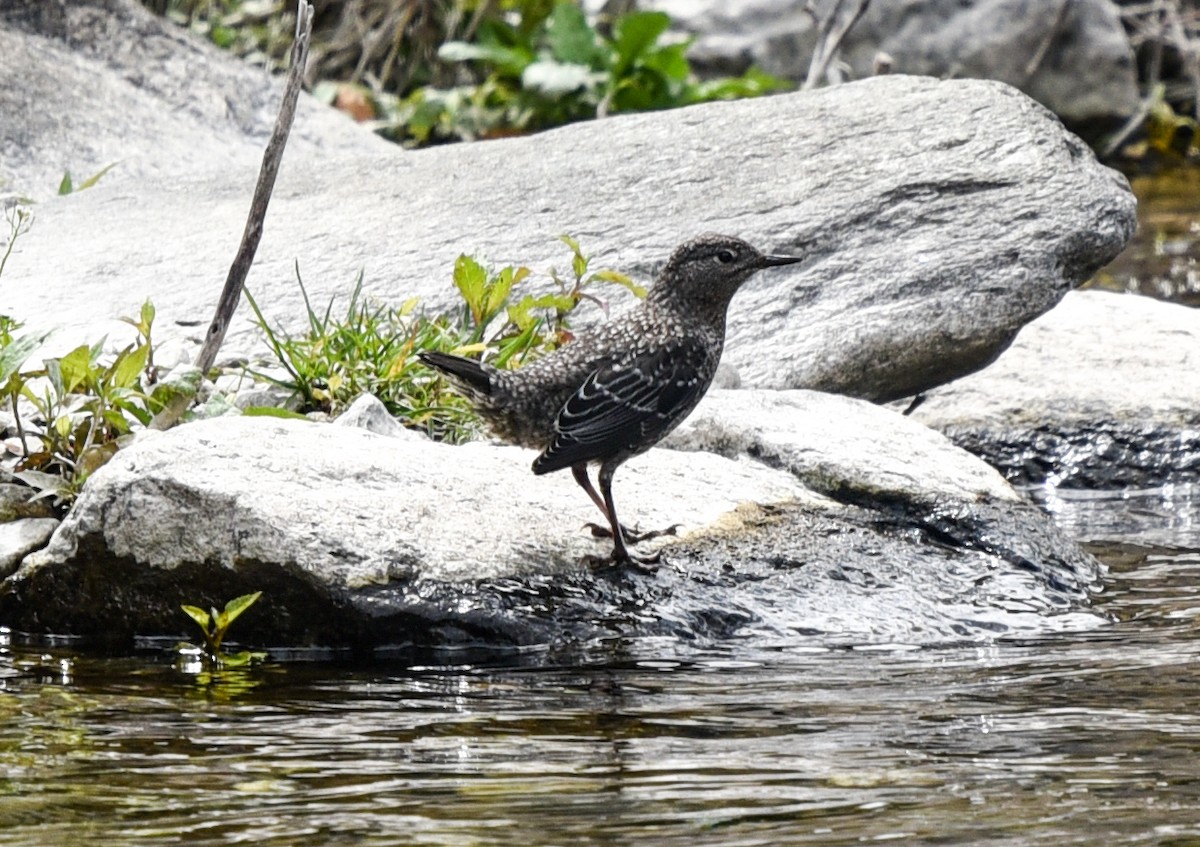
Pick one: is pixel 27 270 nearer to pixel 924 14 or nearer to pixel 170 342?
pixel 170 342

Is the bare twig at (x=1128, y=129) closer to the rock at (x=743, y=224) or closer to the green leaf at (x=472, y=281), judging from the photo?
the rock at (x=743, y=224)

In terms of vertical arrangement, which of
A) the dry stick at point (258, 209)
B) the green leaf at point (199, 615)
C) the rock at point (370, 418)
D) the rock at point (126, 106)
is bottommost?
the green leaf at point (199, 615)

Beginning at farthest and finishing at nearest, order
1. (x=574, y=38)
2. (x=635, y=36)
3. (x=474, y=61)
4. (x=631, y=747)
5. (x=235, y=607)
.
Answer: (x=474, y=61)
(x=574, y=38)
(x=635, y=36)
(x=235, y=607)
(x=631, y=747)

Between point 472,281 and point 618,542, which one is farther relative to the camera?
point 472,281

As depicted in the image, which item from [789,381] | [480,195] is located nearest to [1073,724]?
[789,381]

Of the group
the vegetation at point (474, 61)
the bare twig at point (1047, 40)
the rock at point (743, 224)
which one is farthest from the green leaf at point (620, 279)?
the bare twig at point (1047, 40)

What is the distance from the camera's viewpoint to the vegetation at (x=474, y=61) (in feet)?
43.9

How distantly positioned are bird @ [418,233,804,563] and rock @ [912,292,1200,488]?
7.89ft

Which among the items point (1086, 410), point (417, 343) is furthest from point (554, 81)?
point (417, 343)

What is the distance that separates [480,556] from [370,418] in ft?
3.45

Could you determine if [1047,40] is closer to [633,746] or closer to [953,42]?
[953,42]

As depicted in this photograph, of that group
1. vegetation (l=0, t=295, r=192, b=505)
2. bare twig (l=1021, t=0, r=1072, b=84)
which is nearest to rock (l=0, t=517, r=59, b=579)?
vegetation (l=0, t=295, r=192, b=505)

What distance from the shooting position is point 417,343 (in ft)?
20.6

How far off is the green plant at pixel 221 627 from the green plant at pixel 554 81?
9.24m
